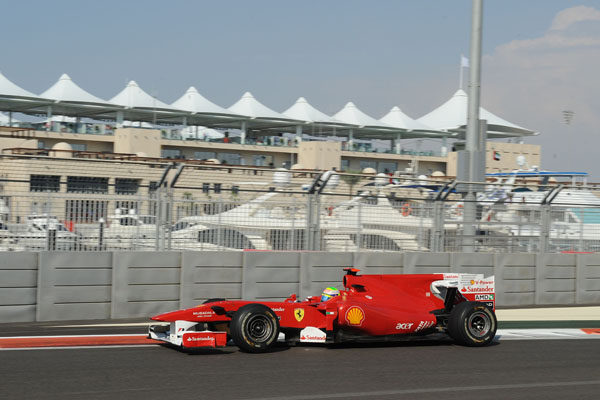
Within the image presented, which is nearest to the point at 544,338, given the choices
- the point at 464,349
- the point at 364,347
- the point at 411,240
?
the point at 464,349

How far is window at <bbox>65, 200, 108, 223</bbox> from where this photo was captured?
11.4 m

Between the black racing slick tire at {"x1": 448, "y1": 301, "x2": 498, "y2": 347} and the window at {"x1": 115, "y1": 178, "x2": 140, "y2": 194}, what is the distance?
5.24m

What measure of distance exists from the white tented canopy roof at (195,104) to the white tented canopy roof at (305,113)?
7.58 m

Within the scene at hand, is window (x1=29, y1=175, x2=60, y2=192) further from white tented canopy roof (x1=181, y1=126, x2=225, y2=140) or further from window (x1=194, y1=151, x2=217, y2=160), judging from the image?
window (x1=194, y1=151, x2=217, y2=160)

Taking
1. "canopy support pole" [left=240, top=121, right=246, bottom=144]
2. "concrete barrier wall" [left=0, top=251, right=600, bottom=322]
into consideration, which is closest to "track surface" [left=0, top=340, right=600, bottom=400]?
"concrete barrier wall" [left=0, top=251, right=600, bottom=322]

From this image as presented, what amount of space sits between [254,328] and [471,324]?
2.68 meters

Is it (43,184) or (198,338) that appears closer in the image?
(198,338)

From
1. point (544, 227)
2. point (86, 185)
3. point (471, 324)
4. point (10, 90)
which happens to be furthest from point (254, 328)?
point (10, 90)

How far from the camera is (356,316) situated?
8.66m

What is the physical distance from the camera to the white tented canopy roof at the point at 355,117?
7438cm

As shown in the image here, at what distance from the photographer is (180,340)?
8.08m

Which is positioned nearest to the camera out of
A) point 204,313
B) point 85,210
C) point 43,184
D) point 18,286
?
point 204,313

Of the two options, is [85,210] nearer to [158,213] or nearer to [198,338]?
[158,213]

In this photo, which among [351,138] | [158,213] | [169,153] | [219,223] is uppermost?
[351,138]
